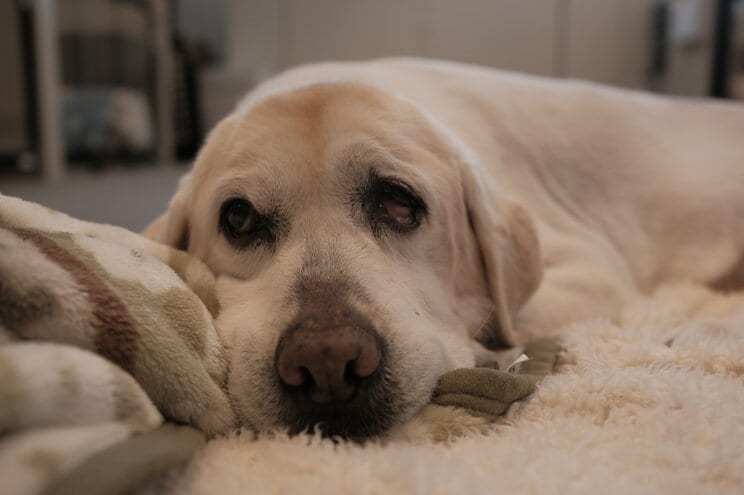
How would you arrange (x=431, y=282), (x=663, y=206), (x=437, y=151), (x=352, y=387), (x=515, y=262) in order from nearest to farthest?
(x=352, y=387) → (x=431, y=282) → (x=437, y=151) → (x=515, y=262) → (x=663, y=206)

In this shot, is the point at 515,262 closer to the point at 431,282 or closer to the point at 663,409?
the point at 431,282

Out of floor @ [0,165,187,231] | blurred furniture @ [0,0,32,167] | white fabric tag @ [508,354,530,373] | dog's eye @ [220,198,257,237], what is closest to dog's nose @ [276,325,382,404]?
white fabric tag @ [508,354,530,373]

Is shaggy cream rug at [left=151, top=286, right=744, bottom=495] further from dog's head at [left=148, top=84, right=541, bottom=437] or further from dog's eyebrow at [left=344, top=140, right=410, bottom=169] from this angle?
dog's eyebrow at [left=344, top=140, right=410, bottom=169]

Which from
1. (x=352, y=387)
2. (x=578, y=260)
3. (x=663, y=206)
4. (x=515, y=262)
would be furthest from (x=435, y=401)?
(x=663, y=206)

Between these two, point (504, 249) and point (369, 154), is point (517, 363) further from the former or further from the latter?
point (369, 154)

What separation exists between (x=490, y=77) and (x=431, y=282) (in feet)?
5.53

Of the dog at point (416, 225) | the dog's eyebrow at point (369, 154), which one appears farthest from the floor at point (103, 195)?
the dog's eyebrow at point (369, 154)

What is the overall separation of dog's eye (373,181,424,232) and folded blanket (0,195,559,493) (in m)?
0.47

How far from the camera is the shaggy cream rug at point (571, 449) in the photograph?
3.23 ft

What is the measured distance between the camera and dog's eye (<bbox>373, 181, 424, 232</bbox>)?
173cm

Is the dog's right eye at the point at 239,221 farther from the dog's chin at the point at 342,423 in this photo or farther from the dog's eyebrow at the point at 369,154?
the dog's chin at the point at 342,423

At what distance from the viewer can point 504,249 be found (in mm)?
2035

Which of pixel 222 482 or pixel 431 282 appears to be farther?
pixel 431 282

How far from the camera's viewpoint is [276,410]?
→ 1285mm
